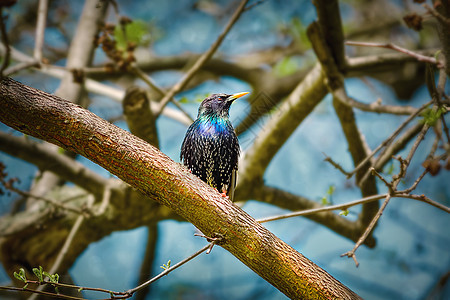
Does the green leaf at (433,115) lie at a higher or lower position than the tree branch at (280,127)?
lower

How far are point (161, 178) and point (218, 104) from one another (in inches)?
64.0

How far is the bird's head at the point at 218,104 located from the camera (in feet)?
12.5

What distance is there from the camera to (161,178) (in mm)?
2395

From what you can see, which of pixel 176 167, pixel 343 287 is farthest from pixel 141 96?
pixel 343 287

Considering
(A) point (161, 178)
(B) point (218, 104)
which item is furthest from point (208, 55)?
(A) point (161, 178)

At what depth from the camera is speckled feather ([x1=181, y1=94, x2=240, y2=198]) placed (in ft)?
11.9

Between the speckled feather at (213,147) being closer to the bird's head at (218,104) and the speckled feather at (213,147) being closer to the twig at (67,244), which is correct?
the bird's head at (218,104)

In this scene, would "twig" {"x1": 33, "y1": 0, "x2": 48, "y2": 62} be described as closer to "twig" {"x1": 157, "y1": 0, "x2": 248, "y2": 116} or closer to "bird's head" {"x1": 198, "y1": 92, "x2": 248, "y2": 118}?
"twig" {"x1": 157, "y1": 0, "x2": 248, "y2": 116}

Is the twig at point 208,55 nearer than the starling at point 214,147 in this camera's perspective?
No

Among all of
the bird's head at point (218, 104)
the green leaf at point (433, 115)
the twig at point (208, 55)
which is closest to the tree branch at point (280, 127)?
the bird's head at point (218, 104)

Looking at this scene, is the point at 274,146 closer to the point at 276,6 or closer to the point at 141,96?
the point at 141,96

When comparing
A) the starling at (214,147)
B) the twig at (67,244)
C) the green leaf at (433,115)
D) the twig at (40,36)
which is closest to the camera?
the green leaf at (433,115)

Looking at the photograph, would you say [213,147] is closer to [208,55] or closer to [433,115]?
[208,55]

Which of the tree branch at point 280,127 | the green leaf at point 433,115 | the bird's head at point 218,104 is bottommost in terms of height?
the green leaf at point 433,115
